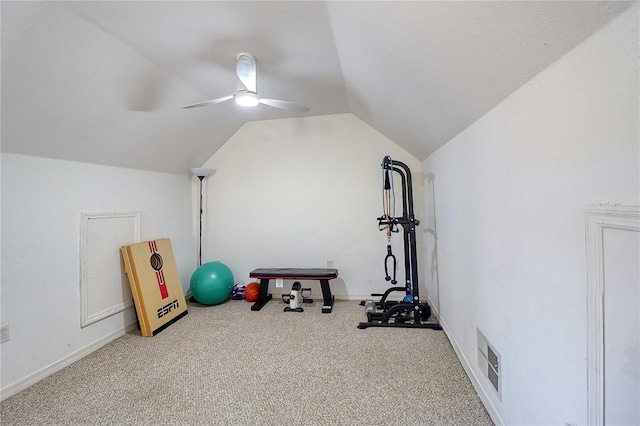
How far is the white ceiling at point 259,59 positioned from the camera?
42.5 inches

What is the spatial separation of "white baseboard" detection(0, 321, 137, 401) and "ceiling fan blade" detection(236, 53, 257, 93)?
9.34 feet

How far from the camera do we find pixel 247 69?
2.12 metres

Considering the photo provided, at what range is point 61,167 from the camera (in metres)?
2.37

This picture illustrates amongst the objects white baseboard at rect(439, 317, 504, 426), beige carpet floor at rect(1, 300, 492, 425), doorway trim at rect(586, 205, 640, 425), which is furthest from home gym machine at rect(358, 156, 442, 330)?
doorway trim at rect(586, 205, 640, 425)

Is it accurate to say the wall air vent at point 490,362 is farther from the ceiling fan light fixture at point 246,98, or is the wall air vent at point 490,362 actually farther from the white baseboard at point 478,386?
the ceiling fan light fixture at point 246,98

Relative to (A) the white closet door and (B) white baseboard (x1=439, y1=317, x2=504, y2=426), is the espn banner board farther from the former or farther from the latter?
(A) the white closet door

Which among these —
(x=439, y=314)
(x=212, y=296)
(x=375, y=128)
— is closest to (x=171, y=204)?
(x=212, y=296)

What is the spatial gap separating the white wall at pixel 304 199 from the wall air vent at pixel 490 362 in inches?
77.8

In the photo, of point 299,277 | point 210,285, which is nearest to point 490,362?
point 299,277

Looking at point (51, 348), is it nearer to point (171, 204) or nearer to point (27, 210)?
point (27, 210)

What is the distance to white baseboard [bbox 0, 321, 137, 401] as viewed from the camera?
1.95 meters

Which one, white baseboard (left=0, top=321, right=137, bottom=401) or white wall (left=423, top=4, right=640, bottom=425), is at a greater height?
white wall (left=423, top=4, right=640, bottom=425)

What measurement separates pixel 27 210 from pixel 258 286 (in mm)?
2509

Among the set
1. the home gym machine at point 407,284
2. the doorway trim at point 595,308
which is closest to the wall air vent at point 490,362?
the doorway trim at point 595,308
